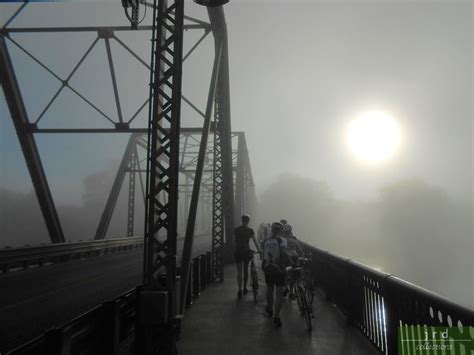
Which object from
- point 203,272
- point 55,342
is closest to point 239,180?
point 203,272

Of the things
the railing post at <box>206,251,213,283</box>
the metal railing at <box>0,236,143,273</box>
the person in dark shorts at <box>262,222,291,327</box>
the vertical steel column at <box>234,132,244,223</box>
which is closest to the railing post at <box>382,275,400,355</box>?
the person in dark shorts at <box>262,222,291,327</box>

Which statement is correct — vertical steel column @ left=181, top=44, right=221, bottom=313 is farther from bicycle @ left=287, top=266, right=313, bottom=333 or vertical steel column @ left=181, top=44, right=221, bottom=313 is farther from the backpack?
bicycle @ left=287, top=266, right=313, bottom=333

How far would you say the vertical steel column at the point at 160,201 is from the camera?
4984 mm

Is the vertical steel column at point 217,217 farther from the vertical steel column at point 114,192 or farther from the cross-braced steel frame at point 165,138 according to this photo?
the vertical steel column at point 114,192

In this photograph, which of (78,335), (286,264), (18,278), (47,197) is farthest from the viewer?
(47,197)

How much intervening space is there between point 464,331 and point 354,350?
2765mm

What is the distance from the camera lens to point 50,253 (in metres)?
14.3

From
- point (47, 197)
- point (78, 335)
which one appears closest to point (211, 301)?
point (78, 335)

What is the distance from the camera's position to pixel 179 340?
5.93 meters

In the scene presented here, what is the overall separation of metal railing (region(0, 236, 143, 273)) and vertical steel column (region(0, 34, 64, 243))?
4.16ft

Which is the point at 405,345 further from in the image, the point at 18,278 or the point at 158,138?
the point at 18,278

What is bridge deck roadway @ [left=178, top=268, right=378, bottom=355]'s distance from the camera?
5508mm

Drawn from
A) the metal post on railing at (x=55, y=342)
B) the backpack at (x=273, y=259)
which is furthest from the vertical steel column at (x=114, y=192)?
the metal post on railing at (x=55, y=342)

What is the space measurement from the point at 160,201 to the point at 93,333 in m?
2.21
